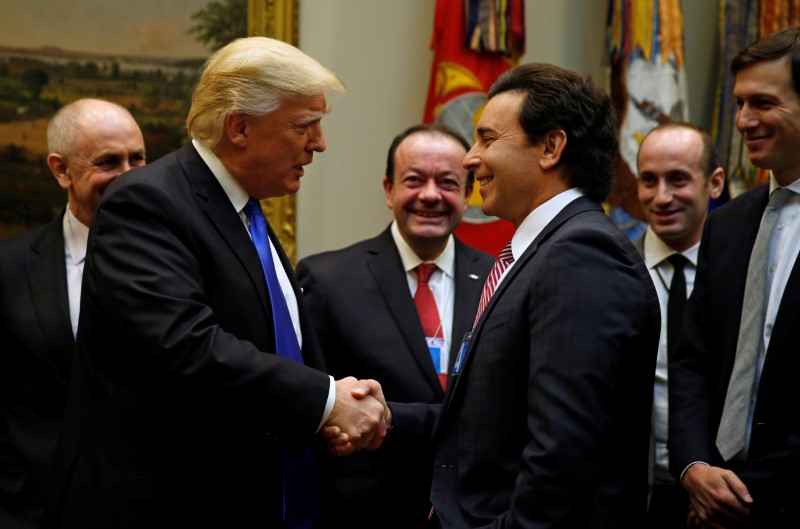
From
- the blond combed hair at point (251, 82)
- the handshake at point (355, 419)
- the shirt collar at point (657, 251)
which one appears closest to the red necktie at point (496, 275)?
the handshake at point (355, 419)

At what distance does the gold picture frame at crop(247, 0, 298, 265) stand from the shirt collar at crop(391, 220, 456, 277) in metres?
1.40

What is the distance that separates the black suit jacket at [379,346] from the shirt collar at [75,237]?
814 mm

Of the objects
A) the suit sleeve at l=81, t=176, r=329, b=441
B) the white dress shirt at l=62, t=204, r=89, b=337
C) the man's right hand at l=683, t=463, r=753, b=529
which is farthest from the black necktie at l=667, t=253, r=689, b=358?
the white dress shirt at l=62, t=204, r=89, b=337

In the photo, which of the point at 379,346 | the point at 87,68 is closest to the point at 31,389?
the point at 379,346

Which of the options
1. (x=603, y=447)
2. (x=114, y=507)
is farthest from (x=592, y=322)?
(x=114, y=507)

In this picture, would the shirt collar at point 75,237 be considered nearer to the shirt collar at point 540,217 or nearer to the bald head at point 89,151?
→ the bald head at point 89,151

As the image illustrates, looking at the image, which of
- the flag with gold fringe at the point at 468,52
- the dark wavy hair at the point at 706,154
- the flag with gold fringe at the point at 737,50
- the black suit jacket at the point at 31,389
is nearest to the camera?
the black suit jacket at the point at 31,389

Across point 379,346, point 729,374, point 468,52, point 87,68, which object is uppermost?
point 468,52

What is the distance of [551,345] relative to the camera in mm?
2070

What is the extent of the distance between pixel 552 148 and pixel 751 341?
972 millimetres

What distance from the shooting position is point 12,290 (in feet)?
10.9

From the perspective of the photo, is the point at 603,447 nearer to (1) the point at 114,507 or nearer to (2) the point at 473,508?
(2) the point at 473,508

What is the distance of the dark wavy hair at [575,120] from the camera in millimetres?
2383

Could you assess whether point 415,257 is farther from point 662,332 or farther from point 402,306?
point 662,332
